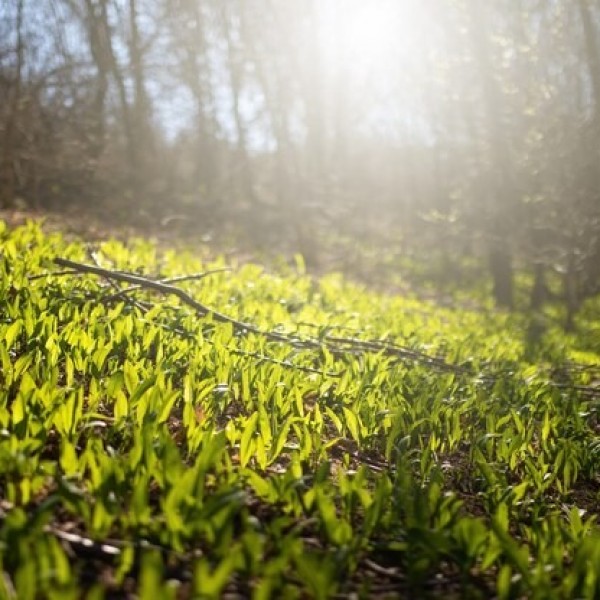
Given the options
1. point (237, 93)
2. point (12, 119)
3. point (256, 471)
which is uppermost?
point (237, 93)

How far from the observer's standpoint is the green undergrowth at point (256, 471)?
154 cm

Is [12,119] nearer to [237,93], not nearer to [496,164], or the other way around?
[237,93]

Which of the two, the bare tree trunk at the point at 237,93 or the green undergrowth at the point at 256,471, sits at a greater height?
the bare tree trunk at the point at 237,93

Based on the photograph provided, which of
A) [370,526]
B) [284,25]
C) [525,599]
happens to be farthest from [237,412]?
[284,25]

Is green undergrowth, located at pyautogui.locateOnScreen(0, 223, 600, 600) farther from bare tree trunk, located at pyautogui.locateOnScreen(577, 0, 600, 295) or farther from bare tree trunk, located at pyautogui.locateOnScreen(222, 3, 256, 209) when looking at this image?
bare tree trunk, located at pyautogui.locateOnScreen(222, 3, 256, 209)

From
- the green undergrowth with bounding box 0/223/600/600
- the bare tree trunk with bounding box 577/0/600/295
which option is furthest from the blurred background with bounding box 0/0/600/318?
the green undergrowth with bounding box 0/223/600/600

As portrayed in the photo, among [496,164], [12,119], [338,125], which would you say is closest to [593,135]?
[496,164]

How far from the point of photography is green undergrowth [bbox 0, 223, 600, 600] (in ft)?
5.04

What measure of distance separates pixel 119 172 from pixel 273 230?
4.85 metres

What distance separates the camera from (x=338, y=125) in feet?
91.6

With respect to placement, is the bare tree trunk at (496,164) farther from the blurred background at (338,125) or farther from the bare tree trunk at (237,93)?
the bare tree trunk at (237,93)

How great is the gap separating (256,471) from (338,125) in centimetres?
2713

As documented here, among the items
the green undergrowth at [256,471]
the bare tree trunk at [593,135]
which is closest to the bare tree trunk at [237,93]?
the bare tree trunk at [593,135]

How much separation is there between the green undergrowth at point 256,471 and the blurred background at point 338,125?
8.68 metres
